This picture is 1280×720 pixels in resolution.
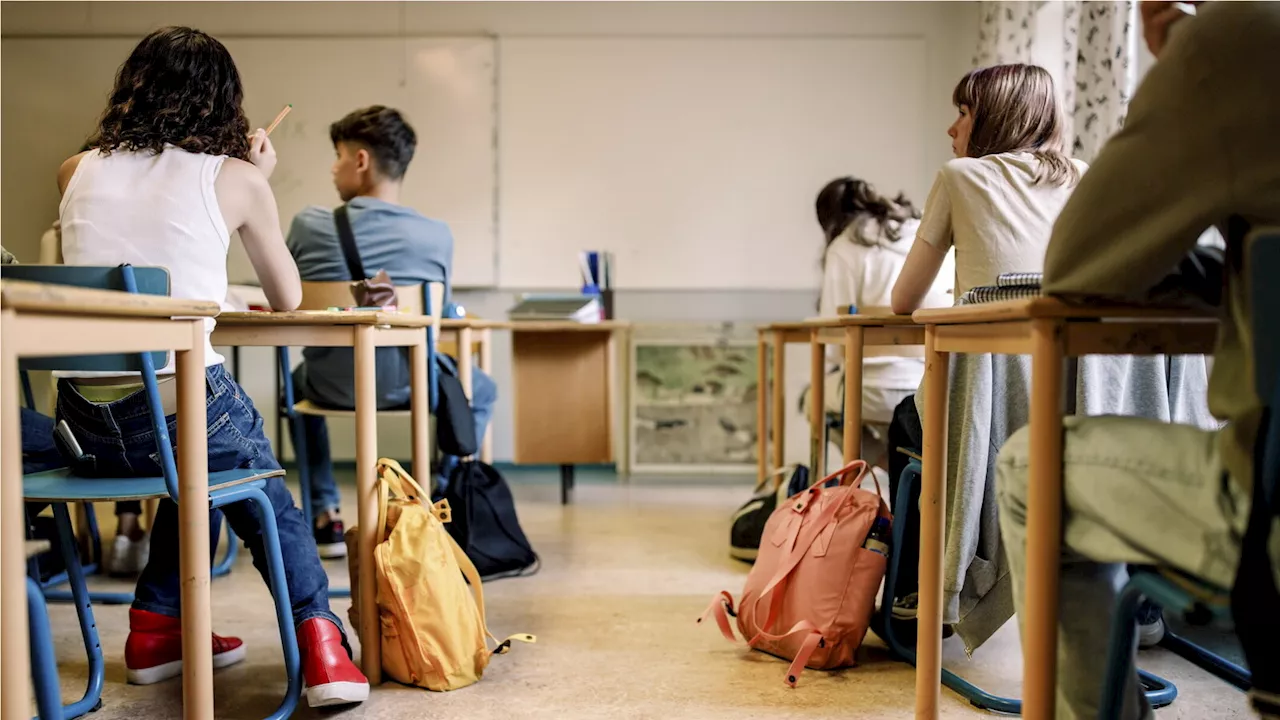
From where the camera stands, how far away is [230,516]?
5.25 ft

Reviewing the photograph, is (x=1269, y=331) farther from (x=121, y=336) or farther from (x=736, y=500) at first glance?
(x=736, y=500)

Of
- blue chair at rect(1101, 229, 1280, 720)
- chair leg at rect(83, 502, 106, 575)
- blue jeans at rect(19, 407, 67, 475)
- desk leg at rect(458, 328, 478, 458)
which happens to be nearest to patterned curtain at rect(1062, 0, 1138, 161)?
desk leg at rect(458, 328, 478, 458)

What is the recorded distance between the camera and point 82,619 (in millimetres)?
1521

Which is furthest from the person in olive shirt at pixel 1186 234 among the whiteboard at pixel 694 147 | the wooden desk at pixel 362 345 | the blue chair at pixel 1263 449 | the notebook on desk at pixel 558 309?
the whiteboard at pixel 694 147

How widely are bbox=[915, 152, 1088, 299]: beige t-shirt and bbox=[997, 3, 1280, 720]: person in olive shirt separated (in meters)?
0.66

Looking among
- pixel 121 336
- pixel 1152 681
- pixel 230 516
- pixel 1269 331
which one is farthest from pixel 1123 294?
pixel 230 516

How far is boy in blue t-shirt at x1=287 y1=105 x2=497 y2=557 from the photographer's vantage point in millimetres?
2486

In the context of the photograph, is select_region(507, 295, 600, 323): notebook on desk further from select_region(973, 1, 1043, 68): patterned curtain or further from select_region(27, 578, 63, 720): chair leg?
select_region(27, 578, 63, 720): chair leg

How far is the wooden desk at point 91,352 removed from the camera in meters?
0.87

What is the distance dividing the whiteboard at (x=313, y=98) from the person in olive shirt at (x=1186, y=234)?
3694 mm

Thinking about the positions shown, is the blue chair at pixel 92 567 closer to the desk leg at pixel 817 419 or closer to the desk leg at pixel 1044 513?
the desk leg at pixel 817 419

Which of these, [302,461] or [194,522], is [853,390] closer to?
[194,522]

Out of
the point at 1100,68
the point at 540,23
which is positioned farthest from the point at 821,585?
the point at 540,23

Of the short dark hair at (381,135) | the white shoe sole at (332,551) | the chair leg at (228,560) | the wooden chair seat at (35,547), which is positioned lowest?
the white shoe sole at (332,551)
